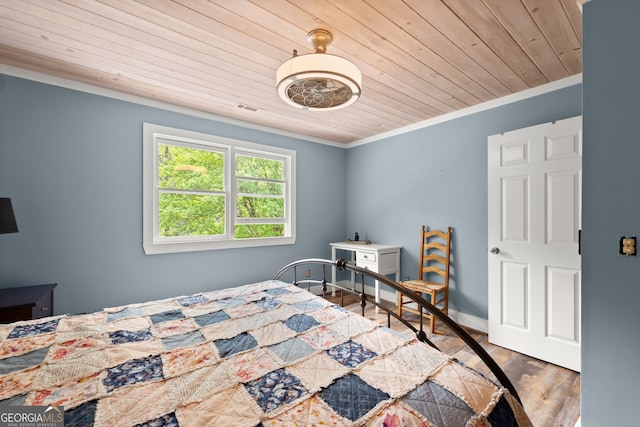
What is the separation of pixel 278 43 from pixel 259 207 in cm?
226

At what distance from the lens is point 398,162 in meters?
3.85

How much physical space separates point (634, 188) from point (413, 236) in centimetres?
234

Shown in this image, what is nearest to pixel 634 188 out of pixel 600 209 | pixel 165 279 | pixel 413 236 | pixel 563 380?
pixel 600 209

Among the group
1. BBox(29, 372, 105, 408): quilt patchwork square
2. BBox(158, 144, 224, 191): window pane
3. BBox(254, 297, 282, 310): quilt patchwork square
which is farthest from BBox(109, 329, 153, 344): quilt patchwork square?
BBox(158, 144, 224, 191): window pane

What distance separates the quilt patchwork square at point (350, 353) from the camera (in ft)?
3.76

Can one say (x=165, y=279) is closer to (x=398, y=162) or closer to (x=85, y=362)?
(x=85, y=362)

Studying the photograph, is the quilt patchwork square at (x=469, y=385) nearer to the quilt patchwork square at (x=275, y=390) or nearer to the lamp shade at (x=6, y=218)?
Answer: the quilt patchwork square at (x=275, y=390)

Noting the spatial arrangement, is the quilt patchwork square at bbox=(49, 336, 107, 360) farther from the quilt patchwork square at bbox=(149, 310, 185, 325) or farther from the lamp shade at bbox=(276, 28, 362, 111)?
the lamp shade at bbox=(276, 28, 362, 111)

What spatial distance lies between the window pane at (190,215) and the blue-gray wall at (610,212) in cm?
331

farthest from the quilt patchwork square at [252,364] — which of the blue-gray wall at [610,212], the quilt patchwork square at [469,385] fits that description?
the blue-gray wall at [610,212]

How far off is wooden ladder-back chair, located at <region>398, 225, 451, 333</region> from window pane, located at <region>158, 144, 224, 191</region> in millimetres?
2570

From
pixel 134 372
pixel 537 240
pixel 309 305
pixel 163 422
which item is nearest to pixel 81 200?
pixel 134 372

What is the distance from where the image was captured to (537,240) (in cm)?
244

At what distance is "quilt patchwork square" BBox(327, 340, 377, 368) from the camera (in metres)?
1.15
